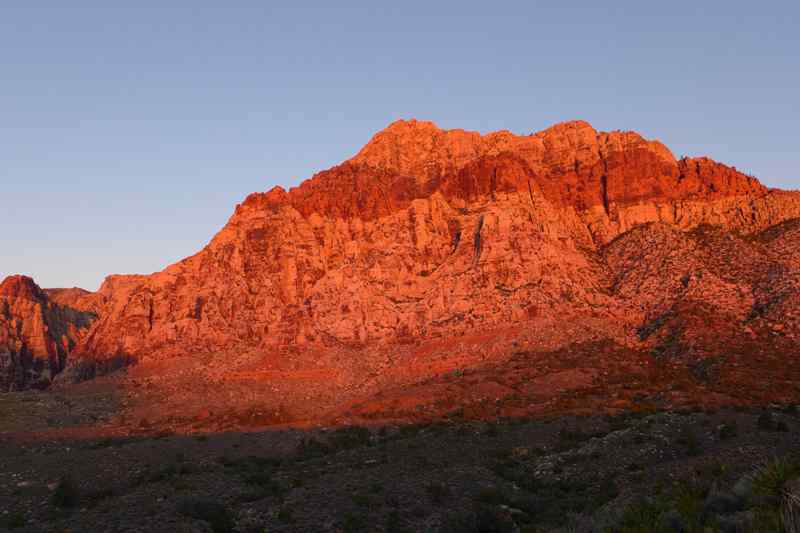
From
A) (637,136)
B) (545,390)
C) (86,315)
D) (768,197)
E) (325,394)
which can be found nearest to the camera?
(545,390)

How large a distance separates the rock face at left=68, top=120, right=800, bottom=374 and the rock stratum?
0.84ft

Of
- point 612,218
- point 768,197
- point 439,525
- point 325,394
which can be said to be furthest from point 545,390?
point 768,197

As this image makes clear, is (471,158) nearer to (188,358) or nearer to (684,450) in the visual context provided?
(188,358)

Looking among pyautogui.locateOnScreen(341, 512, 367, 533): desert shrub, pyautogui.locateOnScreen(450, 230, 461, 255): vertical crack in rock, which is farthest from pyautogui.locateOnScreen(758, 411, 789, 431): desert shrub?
pyautogui.locateOnScreen(450, 230, 461, 255): vertical crack in rock

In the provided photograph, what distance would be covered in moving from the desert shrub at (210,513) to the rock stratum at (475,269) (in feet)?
102

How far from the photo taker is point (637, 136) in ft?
298

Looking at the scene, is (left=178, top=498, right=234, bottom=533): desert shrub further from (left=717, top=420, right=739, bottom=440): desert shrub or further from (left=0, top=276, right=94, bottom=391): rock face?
(left=0, top=276, right=94, bottom=391): rock face

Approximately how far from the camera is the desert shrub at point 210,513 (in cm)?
1966

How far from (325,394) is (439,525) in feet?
143

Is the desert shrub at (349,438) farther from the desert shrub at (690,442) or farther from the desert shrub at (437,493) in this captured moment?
the desert shrub at (690,442)

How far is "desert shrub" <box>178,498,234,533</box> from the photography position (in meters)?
19.7

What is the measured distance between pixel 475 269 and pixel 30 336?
73.1 m

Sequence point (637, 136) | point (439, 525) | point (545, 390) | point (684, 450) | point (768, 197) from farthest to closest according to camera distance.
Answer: point (637, 136), point (768, 197), point (545, 390), point (684, 450), point (439, 525)

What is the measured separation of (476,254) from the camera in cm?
7788
